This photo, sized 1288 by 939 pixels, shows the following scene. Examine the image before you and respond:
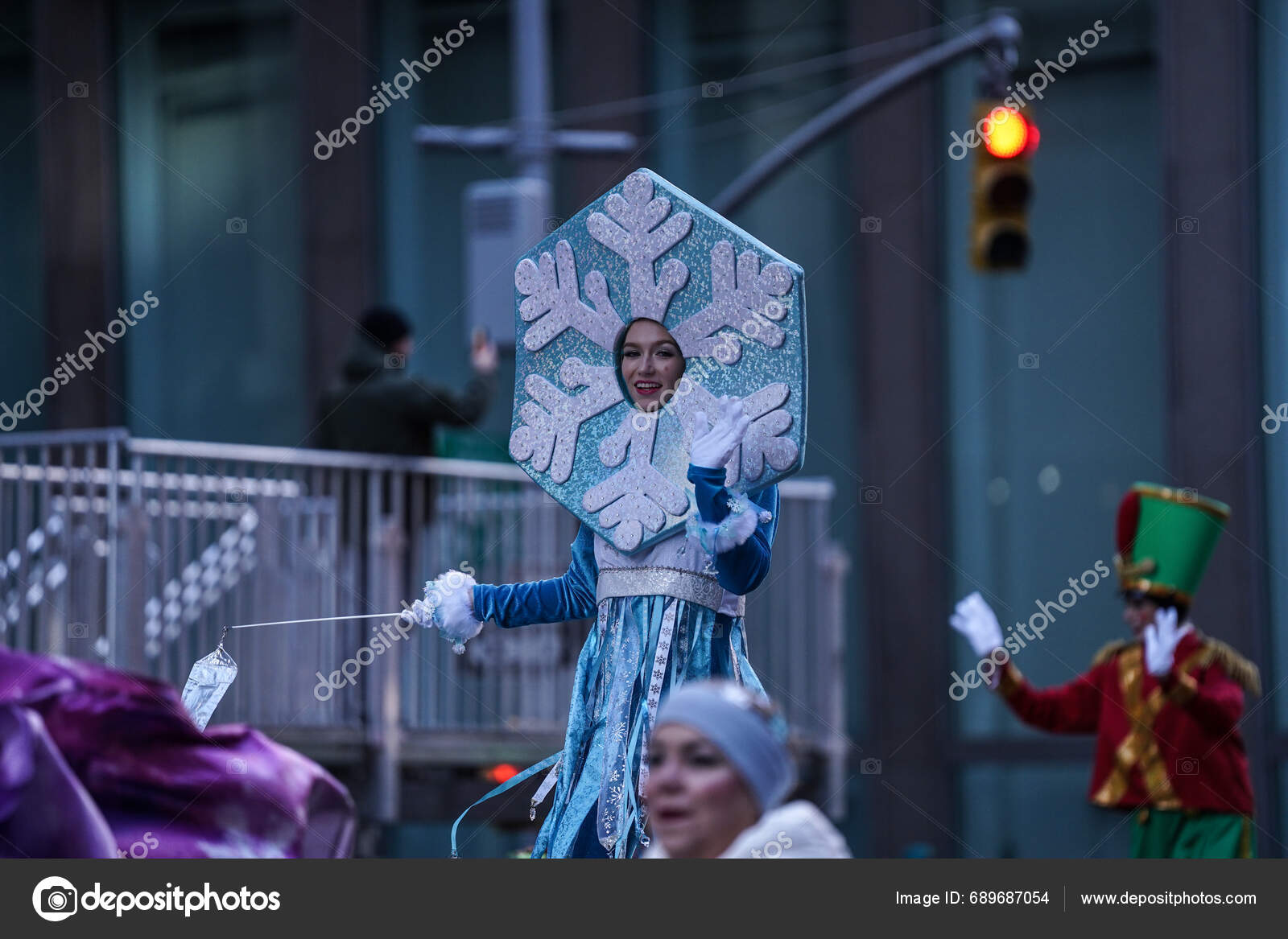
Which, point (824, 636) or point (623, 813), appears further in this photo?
point (824, 636)

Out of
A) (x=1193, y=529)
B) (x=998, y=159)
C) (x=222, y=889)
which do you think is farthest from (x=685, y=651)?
(x=998, y=159)

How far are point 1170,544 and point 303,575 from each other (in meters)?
3.61

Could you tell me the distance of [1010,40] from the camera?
8.73 m

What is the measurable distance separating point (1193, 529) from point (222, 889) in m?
3.88

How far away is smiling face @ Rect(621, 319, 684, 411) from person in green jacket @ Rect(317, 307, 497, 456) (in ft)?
13.2

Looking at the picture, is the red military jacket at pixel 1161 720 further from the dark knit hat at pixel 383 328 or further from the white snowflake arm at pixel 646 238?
the dark knit hat at pixel 383 328

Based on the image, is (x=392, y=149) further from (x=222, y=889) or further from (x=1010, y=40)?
(x=222, y=889)

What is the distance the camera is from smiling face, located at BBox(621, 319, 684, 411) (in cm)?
436

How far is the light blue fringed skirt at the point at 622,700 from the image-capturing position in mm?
4148

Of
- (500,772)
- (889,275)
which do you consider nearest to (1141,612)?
(500,772)

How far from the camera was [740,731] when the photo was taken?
308 cm

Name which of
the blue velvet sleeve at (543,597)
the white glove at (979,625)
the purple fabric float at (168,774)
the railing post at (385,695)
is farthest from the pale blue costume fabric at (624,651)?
the railing post at (385,695)

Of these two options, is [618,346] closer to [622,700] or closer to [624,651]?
[624,651]

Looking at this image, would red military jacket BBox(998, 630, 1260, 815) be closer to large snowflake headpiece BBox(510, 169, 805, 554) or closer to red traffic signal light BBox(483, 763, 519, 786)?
large snowflake headpiece BBox(510, 169, 805, 554)
